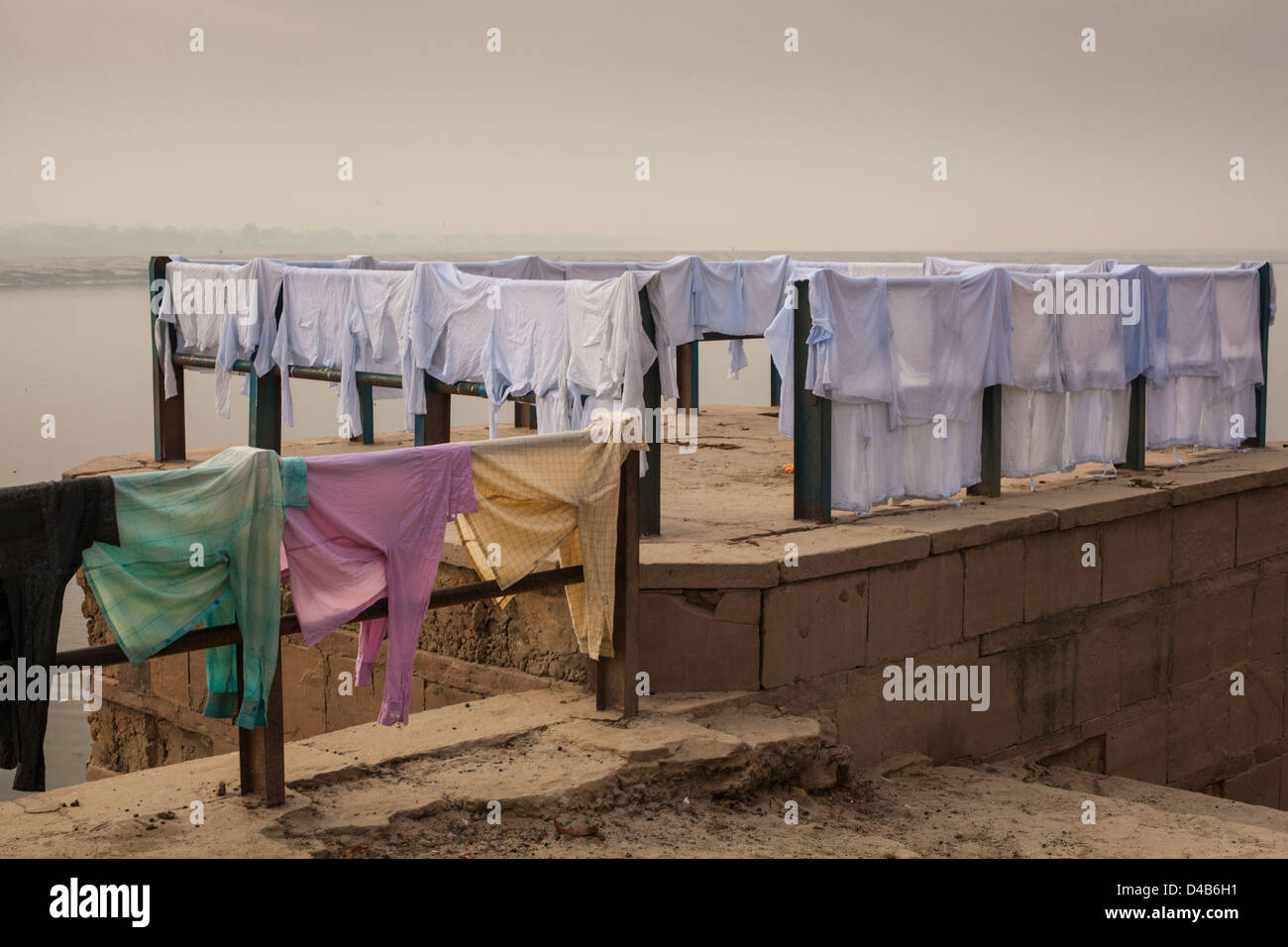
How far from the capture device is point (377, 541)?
542 centimetres

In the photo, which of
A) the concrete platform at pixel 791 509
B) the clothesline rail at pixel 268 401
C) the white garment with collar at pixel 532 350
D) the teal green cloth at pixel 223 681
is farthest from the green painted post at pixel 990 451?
the teal green cloth at pixel 223 681

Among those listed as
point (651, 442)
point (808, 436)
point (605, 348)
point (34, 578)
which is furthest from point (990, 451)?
point (34, 578)

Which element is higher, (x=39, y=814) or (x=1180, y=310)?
(x=1180, y=310)

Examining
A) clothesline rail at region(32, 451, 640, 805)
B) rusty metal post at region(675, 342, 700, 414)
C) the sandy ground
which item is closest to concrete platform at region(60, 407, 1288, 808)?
clothesline rail at region(32, 451, 640, 805)

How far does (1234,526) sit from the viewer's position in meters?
10.4

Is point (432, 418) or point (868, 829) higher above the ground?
point (432, 418)

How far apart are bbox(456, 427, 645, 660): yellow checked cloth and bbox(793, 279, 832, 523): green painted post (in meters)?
2.30

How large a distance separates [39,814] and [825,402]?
4.84m

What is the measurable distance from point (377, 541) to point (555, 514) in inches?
40.7

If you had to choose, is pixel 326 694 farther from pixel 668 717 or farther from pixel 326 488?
pixel 326 488

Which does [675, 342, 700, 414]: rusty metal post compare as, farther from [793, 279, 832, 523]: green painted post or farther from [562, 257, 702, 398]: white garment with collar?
[793, 279, 832, 523]: green painted post

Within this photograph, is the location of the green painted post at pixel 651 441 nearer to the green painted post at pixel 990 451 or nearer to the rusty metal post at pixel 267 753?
the green painted post at pixel 990 451

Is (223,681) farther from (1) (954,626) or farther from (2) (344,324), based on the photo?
(2) (344,324)
